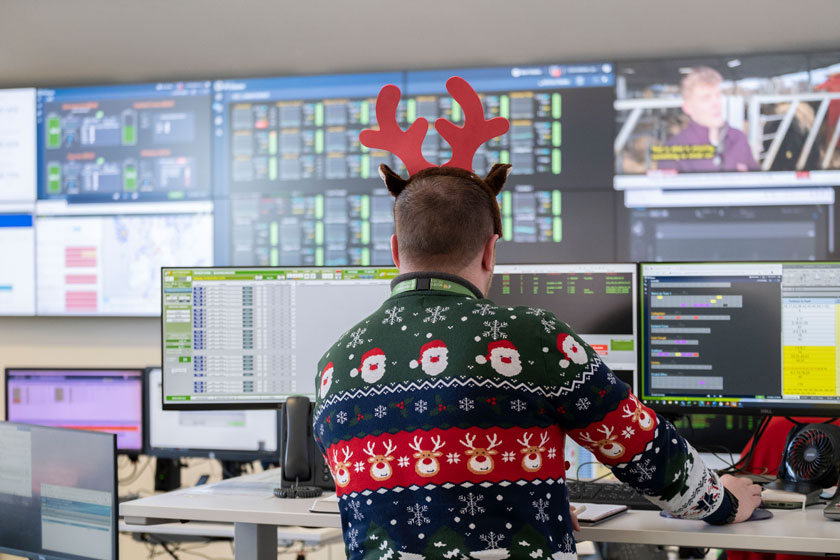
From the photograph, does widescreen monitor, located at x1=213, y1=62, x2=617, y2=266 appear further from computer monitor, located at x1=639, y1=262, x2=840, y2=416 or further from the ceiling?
computer monitor, located at x1=639, y1=262, x2=840, y2=416

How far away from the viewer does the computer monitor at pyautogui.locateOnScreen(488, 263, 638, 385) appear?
2.03 m

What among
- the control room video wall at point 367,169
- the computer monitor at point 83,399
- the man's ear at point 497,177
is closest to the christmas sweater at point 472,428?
the man's ear at point 497,177

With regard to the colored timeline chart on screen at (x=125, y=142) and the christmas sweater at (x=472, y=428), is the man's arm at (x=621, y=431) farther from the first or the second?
the colored timeline chart on screen at (x=125, y=142)

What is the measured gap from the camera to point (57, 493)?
1769 millimetres

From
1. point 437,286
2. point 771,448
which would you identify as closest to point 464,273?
point 437,286

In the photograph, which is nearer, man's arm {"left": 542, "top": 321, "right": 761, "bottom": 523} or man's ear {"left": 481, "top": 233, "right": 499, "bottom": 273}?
man's arm {"left": 542, "top": 321, "right": 761, "bottom": 523}

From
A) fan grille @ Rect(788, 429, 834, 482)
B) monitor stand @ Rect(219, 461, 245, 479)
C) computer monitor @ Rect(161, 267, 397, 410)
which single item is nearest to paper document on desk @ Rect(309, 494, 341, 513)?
computer monitor @ Rect(161, 267, 397, 410)

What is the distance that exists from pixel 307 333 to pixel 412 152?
590mm

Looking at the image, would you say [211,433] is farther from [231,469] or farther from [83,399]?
[83,399]

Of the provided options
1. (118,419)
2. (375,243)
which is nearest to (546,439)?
(118,419)

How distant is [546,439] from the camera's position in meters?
1.29

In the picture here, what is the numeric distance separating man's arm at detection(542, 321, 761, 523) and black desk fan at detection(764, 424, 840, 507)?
47 centimetres

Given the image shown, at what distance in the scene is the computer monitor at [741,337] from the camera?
6.29 ft

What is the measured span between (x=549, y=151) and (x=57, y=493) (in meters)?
2.23
